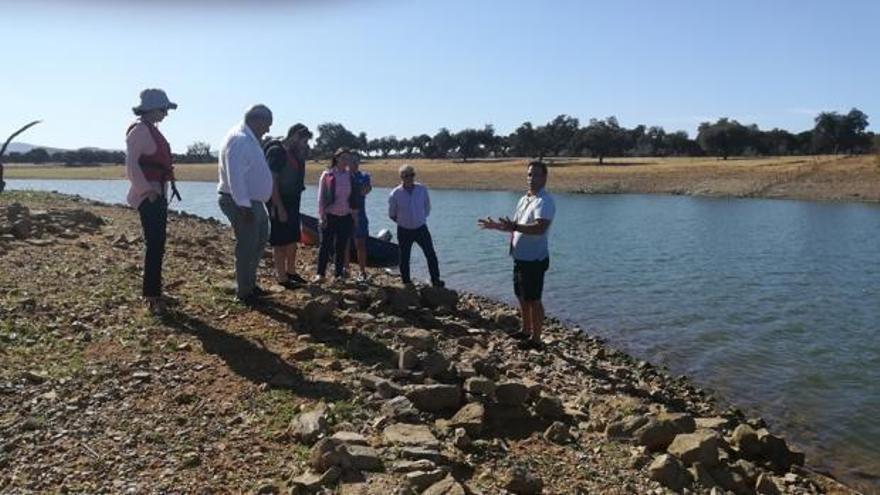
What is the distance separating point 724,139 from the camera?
340ft

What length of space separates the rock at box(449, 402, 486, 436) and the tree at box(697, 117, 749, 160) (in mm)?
104793

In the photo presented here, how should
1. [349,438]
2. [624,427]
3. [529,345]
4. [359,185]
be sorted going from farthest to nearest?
1. [359,185]
2. [529,345]
3. [624,427]
4. [349,438]

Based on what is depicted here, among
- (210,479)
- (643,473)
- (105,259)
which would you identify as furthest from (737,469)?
(105,259)

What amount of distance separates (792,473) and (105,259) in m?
9.62

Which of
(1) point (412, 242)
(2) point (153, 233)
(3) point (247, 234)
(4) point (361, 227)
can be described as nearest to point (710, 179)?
(4) point (361, 227)

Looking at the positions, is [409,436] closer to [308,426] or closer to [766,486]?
[308,426]

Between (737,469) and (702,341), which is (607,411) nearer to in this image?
(737,469)

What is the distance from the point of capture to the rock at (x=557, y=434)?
21.1 ft

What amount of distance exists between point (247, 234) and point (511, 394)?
11.1ft

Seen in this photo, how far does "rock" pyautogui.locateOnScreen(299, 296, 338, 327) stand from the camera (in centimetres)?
831

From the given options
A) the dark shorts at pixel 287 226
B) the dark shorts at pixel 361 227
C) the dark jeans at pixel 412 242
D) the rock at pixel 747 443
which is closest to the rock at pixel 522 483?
the rock at pixel 747 443

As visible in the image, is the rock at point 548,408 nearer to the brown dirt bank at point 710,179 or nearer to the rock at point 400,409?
the rock at point 400,409

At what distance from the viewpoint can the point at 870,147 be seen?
329ft

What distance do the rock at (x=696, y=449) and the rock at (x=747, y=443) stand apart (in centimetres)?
114
